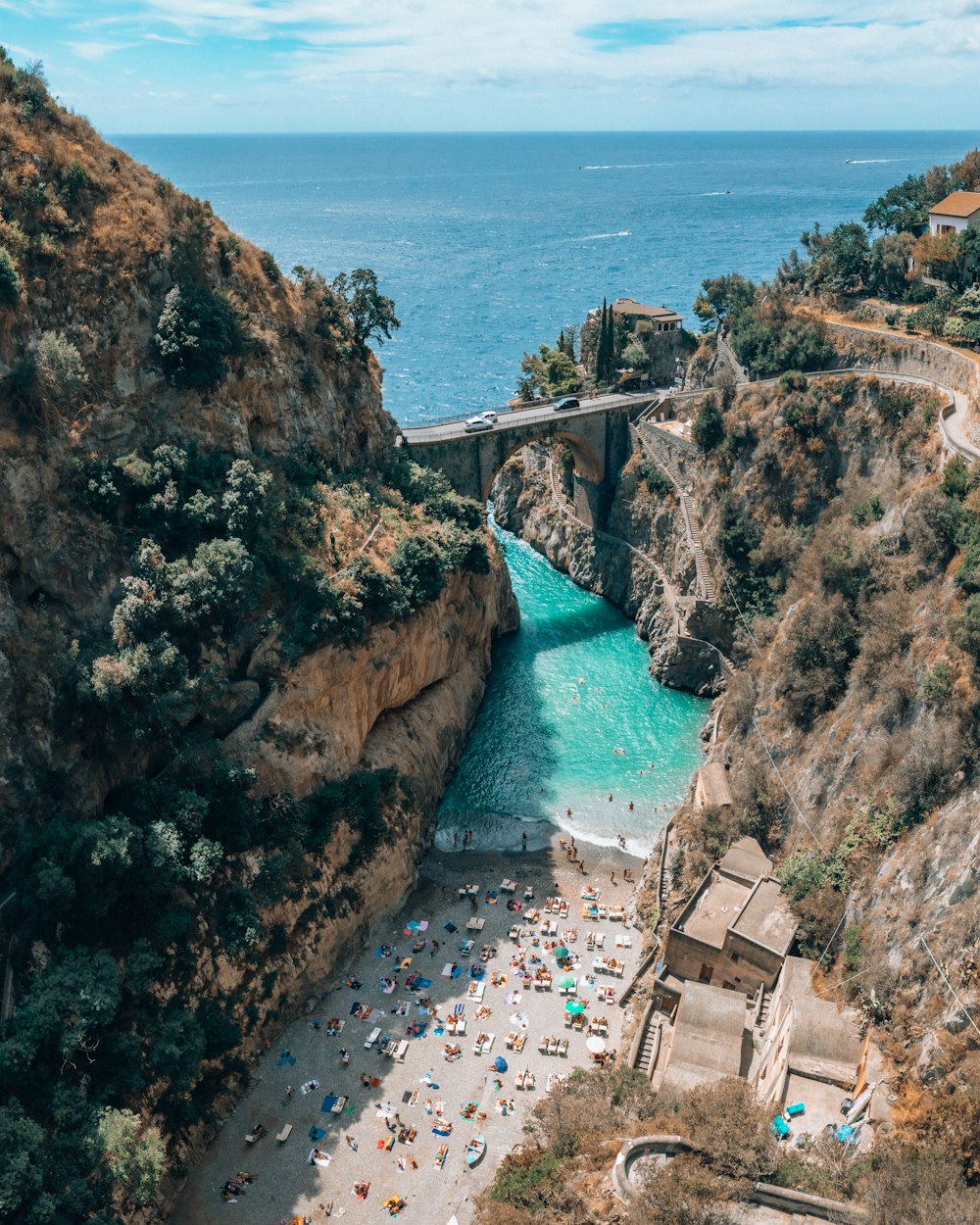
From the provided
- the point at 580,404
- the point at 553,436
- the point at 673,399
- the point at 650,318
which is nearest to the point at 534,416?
the point at 553,436

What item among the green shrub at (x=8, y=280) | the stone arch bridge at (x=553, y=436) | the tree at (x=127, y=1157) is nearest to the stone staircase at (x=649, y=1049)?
the tree at (x=127, y=1157)

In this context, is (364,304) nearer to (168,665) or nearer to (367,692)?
(367,692)

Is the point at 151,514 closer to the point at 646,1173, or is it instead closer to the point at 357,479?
the point at 357,479

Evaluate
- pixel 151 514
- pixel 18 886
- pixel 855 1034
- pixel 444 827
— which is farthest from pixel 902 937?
pixel 151 514

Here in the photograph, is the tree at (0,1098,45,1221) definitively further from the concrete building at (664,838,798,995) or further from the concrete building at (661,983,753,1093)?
the concrete building at (664,838,798,995)

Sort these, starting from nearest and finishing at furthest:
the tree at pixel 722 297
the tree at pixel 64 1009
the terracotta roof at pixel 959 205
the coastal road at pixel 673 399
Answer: the tree at pixel 64 1009 < the coastal road at pixel 673 399 < the terracotta roof at pixel 959 205 < the tree at pixel 722 297

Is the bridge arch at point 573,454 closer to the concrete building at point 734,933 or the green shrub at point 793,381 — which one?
the green shrub at point 793,381
